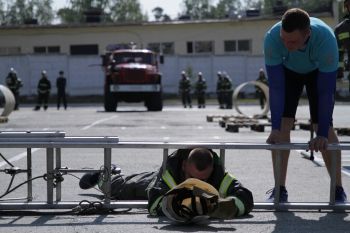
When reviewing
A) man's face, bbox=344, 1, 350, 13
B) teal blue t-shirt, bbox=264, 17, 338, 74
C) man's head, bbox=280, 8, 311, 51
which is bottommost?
teal blue t-shirt, bbox=264, 17, 338, 74

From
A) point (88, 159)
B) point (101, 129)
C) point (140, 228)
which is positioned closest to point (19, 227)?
point (140, 228)

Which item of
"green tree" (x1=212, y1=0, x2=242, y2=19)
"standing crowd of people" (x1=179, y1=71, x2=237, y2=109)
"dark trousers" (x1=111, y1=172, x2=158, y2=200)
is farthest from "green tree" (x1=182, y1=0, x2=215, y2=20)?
"dark trousers" (x1=111, y1=172, x2=158, y2=200)

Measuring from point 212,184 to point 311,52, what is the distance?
137cm

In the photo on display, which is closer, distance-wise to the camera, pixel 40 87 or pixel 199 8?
pixel 40 87

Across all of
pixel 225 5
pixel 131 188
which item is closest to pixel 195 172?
pixel 131 188

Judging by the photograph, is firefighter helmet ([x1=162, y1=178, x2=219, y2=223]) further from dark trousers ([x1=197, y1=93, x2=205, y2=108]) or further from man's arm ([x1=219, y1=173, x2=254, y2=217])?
dark trousers ([x1=197, y1=93, x2=205, y2=108])

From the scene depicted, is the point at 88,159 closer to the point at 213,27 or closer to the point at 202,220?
the point at 202,220

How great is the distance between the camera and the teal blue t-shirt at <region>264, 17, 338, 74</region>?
6.65 metres

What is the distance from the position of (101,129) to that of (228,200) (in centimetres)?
1391

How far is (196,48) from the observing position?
6575 cm

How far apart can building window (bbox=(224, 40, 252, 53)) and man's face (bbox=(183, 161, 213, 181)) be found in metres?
58.9

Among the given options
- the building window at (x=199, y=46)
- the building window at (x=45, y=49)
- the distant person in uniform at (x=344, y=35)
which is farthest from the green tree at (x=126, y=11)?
the distant person in uniform at (x=344, y=35)

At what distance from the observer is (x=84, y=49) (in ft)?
217

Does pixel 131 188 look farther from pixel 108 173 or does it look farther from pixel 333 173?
pixel 333 173
